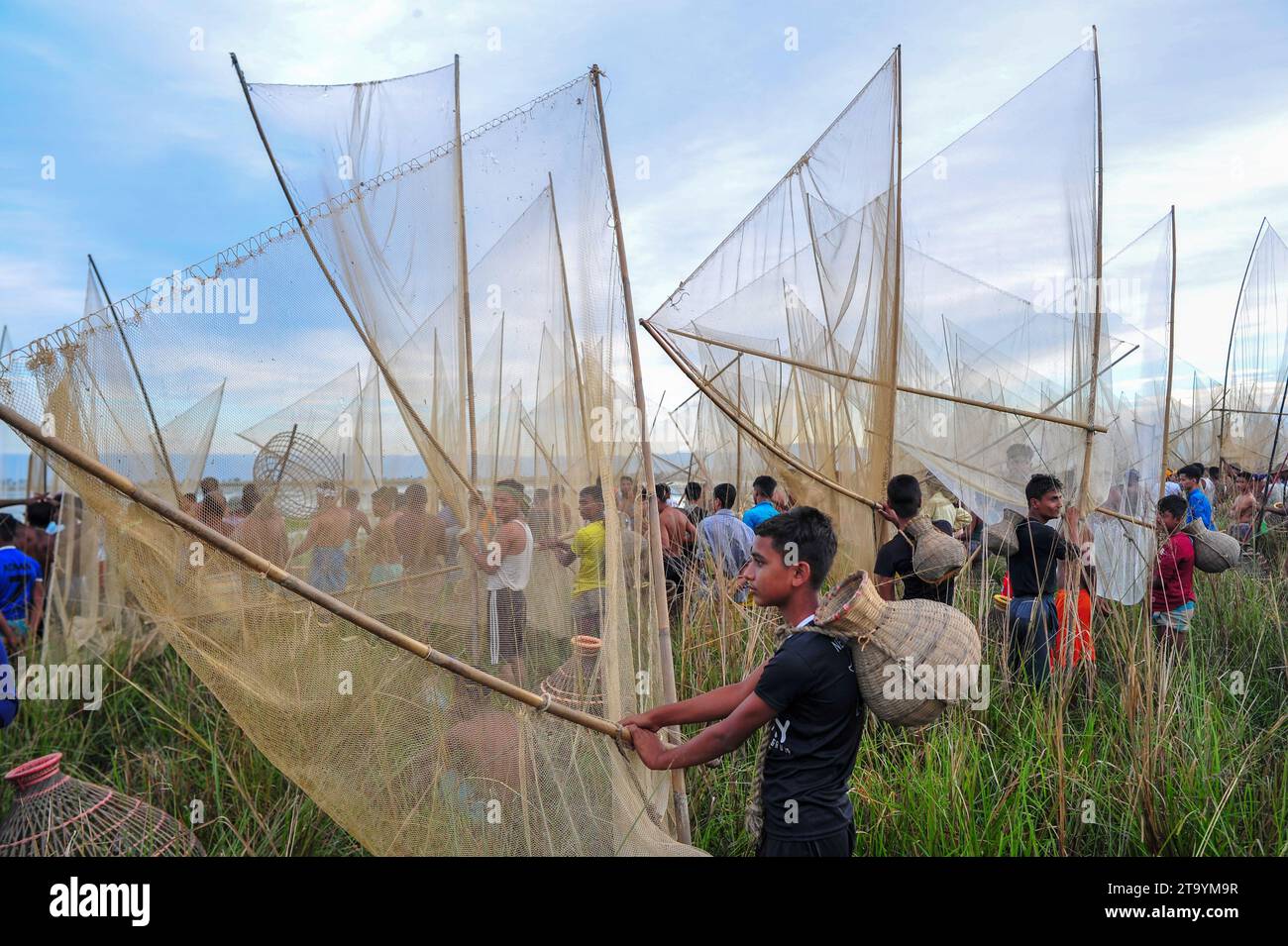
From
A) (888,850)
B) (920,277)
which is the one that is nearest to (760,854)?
(888,850)

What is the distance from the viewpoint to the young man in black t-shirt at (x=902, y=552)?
17.6 ft

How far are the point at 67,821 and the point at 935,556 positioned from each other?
14.2ft

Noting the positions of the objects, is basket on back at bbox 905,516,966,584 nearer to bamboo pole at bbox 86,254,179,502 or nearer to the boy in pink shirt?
the boy in pink shirt

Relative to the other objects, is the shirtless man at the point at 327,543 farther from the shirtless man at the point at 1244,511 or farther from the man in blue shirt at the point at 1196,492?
the shirtless man at the point at 1244,511

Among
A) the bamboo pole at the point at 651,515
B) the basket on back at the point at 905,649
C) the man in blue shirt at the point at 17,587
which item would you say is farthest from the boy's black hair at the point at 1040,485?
the man in blue shirt at the point at 17,587

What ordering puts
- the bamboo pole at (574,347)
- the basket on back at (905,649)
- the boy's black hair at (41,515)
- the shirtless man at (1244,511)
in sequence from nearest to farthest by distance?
the basket on back at (905,649), the bamboo pole at (574,347), the boy's black hair at (41,515), the shirtless man at (1244,511)

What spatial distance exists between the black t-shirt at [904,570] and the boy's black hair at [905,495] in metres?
0.15

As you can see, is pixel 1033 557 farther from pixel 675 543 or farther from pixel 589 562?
pixel 589 562

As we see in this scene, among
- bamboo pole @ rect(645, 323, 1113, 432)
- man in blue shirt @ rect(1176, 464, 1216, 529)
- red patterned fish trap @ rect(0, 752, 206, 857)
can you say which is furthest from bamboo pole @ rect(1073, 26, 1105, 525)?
red patterned fish trap @ rect(0, 752, 206, 857)

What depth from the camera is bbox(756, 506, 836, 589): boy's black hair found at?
8.86ft

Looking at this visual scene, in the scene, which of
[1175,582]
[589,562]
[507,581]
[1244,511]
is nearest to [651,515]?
[589,562]

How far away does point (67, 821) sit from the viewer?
3219 mm
